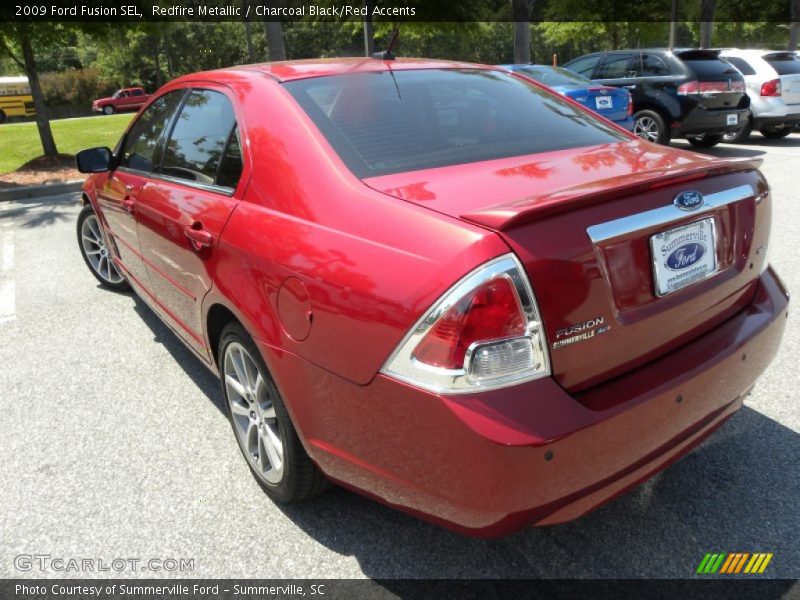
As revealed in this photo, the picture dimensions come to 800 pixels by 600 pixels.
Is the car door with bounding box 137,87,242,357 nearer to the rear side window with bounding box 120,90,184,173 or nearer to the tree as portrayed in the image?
the rear side window with bounding box 120,90,184,173

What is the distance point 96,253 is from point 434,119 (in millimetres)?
3748

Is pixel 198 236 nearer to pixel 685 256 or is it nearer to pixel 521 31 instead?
pixel 685 256

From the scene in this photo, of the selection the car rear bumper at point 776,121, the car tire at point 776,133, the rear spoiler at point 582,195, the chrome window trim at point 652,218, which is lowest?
the car tire at point 776,133

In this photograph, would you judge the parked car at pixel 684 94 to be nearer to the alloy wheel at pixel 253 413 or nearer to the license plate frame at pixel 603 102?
the license plate frame at pixel 603 102

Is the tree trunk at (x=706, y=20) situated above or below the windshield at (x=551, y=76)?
above

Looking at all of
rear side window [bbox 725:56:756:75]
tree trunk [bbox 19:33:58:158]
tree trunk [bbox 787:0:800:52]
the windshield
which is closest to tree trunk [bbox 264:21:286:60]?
tree trunk [bbox 19:33:58:158]

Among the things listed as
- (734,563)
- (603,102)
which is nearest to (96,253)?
(734,563)

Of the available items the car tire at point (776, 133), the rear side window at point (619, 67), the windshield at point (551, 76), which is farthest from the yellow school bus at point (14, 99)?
the car tire at point (776, 133)

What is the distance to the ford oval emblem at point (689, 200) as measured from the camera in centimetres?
195

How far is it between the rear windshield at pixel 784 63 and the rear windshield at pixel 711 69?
1.42 meters

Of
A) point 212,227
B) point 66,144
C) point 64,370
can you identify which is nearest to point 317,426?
point 212,227

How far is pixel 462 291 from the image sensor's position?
165cm

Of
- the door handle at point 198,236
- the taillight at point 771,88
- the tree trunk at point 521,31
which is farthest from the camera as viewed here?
the tree trunk at point 521,31

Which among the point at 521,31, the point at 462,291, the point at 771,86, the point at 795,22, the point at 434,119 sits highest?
the point at 521,31
